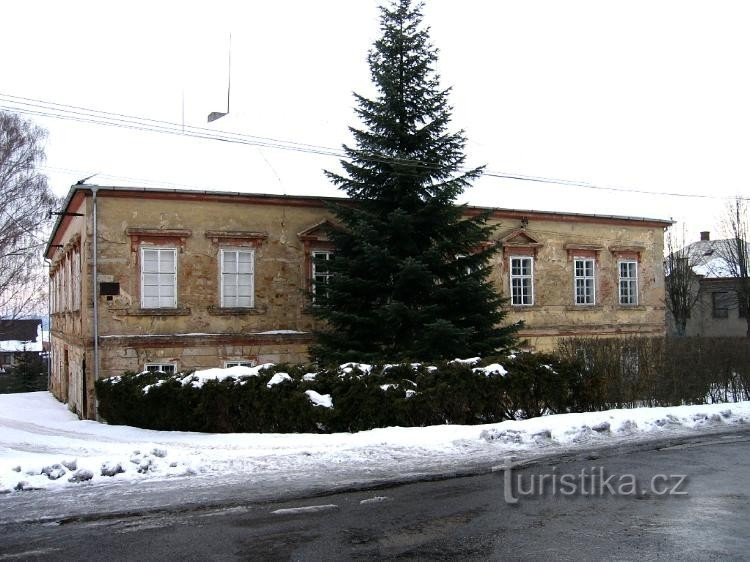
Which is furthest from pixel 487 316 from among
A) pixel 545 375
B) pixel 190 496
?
pixel 190 496

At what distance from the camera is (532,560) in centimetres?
613

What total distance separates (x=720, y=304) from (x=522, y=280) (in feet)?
94.9

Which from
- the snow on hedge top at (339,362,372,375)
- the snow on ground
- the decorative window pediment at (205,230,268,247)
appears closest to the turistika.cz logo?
the snow on ground

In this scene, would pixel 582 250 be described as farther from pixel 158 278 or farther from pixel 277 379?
pixel 277 379

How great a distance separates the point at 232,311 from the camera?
854 inches

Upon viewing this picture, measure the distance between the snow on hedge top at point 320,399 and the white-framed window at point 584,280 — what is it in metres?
16.6

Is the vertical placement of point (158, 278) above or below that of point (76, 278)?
below

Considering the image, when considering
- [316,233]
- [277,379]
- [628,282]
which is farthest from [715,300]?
[277,379]

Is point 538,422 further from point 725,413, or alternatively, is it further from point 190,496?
point 190,496

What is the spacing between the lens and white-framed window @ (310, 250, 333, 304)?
67.2ft

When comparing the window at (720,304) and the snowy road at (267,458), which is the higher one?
the window at (720,304)

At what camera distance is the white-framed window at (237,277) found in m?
21.8

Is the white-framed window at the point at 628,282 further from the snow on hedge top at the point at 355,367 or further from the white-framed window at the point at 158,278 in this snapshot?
the snow on hedge top at the point at 355,367

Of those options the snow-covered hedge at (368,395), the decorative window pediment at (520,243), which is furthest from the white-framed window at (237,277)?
the decorative window pediment at (520,243)
